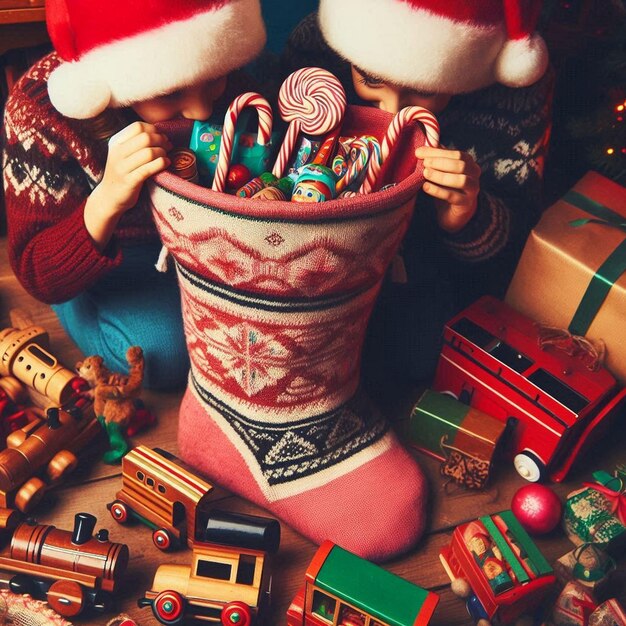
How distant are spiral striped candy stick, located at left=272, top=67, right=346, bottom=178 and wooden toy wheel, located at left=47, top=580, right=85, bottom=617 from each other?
0.53m

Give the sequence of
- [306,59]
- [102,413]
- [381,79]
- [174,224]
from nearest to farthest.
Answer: [174,224]
[381,79]
[102,413]
[306,59]

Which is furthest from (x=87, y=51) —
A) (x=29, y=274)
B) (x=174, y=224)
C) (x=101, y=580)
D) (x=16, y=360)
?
(x=101, y=580)

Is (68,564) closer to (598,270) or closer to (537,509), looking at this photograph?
(537,509)

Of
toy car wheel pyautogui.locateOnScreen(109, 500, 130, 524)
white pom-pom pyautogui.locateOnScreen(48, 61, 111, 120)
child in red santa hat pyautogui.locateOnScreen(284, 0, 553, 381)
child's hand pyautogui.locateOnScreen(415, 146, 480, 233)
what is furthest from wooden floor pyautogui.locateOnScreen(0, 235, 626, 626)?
white pom-pom pyautogui.locateOnScreen(48, 61, 111, 120)

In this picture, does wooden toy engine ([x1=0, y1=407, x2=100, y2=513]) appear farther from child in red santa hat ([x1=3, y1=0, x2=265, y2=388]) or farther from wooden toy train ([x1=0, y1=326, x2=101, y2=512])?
child in red santa hat ([x1=3, y1=0, x2=265, y2=388])

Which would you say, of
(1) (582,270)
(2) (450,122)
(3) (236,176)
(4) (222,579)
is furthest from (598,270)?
(4) (222,579)

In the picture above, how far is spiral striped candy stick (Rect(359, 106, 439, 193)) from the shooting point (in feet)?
2.70

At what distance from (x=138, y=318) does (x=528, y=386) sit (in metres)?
0.58

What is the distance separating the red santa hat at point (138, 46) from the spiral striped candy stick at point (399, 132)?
0.64ft

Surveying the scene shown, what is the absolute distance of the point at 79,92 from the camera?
833mm

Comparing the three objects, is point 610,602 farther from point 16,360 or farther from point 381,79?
point 16,360

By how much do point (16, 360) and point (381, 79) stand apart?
0.65 m

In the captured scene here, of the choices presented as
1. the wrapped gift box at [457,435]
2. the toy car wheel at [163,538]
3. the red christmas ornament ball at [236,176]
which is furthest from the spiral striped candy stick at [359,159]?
the toy car wheel at [163,538]

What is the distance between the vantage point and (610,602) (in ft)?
2.72
